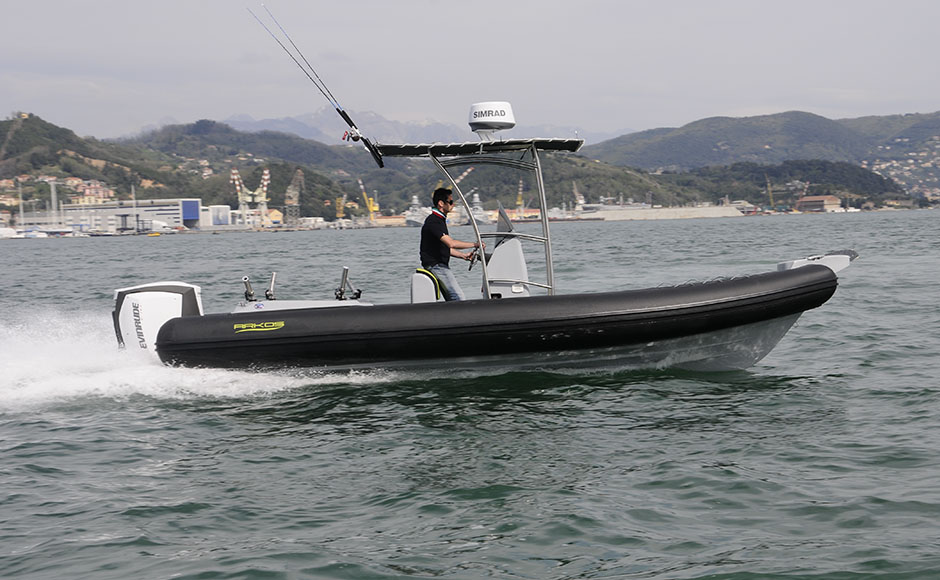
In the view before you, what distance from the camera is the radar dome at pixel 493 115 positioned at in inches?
276

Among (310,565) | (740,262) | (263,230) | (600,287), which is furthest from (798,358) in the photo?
(263,230)

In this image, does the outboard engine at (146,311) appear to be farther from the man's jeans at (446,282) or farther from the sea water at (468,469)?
the man's jeans at (446,282)

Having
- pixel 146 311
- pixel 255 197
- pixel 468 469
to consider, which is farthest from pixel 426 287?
pixel 255 197

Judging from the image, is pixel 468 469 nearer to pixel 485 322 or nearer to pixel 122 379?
pixel 485 322

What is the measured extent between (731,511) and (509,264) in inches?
147

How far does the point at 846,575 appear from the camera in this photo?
364 cm

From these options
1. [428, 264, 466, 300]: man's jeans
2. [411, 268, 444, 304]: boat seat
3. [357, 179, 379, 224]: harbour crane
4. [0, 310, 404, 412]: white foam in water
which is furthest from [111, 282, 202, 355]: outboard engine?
[357, 179, 379, 224]: harbour crane

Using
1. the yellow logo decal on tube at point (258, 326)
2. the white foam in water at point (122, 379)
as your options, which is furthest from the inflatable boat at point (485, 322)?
the white foam in water at point (122, 379)

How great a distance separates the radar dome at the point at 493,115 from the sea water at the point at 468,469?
188cm

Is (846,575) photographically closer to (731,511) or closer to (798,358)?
(731,511)

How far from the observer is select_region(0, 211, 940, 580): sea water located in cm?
394

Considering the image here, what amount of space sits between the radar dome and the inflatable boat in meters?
0.18

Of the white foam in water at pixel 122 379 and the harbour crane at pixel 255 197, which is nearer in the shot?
the white foam in water at pixel 122 379

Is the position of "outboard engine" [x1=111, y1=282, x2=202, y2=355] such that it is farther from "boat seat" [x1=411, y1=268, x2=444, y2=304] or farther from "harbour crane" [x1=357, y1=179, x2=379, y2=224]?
"harbour crane" [x1=357, y1=179, x2=379, y2=224]
